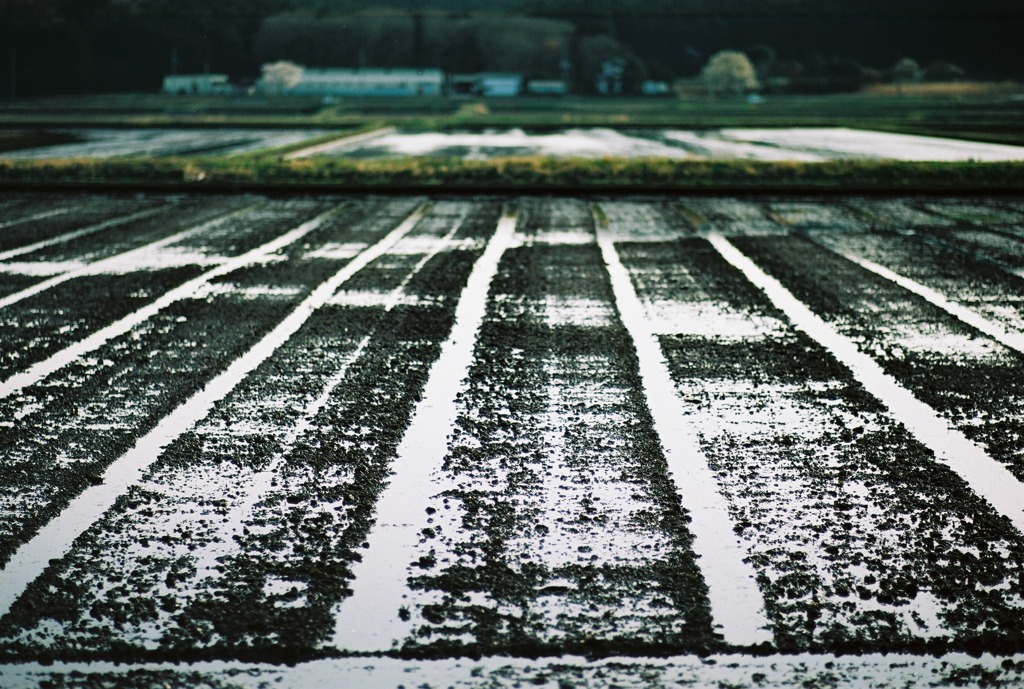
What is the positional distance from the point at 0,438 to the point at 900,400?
4.45 m

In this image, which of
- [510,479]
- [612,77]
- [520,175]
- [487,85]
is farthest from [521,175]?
[612,77]

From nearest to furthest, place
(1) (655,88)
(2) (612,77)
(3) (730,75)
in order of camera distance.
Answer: (2) (612,77) < (1) (655,88) < (3) (730,75)

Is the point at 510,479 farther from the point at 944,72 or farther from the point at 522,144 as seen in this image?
the point at 944,72

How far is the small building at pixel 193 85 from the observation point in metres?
94.6

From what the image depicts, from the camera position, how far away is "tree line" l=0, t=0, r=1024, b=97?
288 ft

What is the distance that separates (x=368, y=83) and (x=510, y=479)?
95346mm

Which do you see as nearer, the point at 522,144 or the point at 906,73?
the point at 522,144

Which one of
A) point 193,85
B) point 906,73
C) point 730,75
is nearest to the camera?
point 193,85

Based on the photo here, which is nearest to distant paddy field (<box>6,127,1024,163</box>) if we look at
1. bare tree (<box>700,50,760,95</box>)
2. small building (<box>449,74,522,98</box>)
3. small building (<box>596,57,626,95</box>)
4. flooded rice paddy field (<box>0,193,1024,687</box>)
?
flooded rice paddy field (<box>0,193,1024,687</box>)

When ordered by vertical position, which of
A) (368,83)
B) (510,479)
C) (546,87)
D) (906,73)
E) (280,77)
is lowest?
(510,479)

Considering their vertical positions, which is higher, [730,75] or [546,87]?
[730,75]

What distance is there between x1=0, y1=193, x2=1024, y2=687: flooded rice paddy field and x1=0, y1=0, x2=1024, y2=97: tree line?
67.2 meters

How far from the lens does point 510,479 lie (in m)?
4.20

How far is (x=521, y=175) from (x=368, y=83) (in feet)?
265
